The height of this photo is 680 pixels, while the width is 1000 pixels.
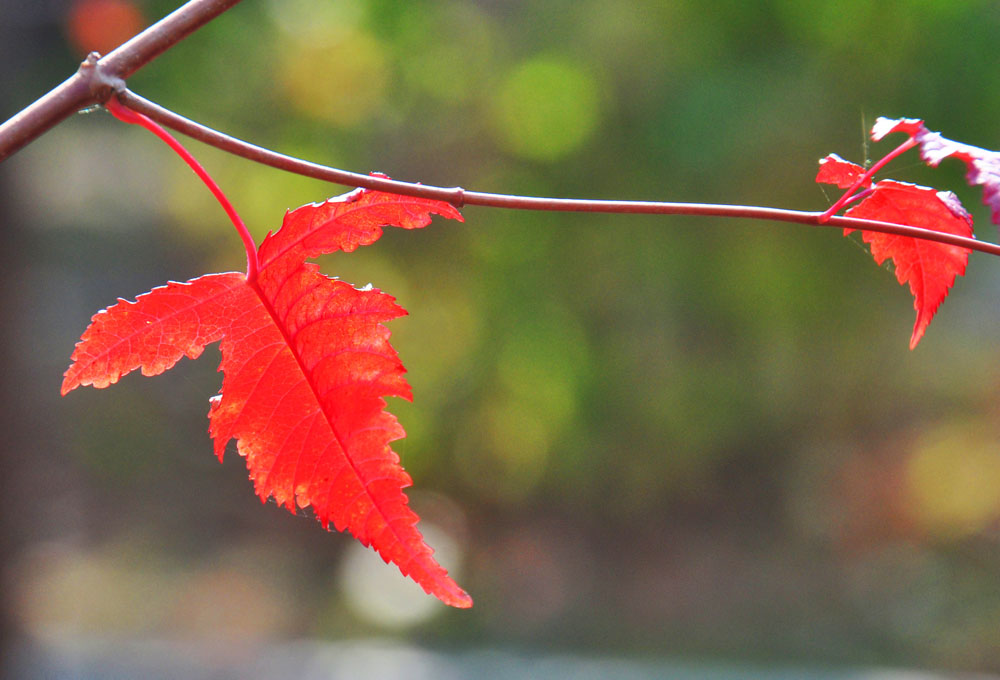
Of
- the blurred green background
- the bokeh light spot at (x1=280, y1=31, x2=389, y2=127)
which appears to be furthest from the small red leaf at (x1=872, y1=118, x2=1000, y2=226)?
the bokeh light spot at (x1=280, y1=31, x2=389, y2=127)

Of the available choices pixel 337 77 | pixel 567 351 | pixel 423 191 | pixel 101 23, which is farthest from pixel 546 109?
pixel 423 191

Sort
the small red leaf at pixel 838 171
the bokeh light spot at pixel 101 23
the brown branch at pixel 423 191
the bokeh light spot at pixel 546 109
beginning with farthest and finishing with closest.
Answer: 1. the bokeh light spot at pixel 546 109
2. the bokeh light spot at pixel 101 23
3. the small red leaf at pixel 838 171
4. the brown branch at pixel 423 191

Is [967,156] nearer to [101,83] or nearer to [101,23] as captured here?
[101,83]

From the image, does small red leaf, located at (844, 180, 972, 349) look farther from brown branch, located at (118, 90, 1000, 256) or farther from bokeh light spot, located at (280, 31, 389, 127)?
bokeh light spot, located at (280, 31, 389, 127)

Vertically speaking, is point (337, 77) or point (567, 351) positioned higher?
point (337, 77)

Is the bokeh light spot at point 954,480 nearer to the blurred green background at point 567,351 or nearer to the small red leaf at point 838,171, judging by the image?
the blurred green background at point 567,351

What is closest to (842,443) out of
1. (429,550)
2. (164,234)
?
(164,234)

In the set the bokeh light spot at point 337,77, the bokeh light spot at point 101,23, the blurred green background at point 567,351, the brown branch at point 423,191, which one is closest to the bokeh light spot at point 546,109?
the blurred green background at point 567,351
